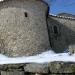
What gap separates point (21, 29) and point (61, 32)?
6.87m

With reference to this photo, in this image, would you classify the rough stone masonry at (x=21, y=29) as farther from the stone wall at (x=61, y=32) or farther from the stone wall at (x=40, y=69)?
the stone wall at (x=40, y=69)

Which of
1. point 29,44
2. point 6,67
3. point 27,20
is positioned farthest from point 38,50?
point 6,67

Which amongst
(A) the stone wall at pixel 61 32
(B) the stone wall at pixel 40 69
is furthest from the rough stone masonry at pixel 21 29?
(B) the stone wall at pixel 40 69

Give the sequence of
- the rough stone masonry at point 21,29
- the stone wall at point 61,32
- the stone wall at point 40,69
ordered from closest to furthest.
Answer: the stone wall at point 40,69 < the rough stone masonry at point 21,29 < the stone wall at point 61,32

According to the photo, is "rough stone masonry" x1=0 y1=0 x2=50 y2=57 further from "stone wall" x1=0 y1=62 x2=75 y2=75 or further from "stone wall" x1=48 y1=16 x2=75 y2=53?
"stone wall" x1=0 y1=62 x2=75 y2=75

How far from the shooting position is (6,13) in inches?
654

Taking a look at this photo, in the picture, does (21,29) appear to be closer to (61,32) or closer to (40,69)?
(61,32)

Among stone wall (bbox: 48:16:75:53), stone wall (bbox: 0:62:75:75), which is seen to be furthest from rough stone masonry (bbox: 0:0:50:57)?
stone wall (bbox: 0:62:75:75)

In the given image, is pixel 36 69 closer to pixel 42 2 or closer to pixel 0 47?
pixel 0 47

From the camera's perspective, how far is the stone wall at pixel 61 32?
21062 mm

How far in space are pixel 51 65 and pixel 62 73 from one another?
196 mm

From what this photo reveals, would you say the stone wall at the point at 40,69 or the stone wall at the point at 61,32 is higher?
the stone wall at the point at 40,69

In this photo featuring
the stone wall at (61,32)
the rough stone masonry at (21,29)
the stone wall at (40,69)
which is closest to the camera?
the stone wall at (40,69)

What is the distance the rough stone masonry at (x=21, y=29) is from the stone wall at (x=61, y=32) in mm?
3608
